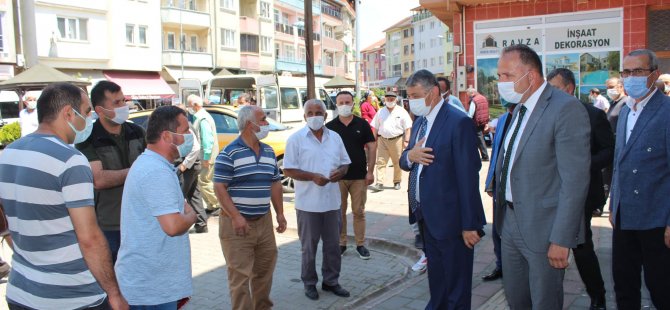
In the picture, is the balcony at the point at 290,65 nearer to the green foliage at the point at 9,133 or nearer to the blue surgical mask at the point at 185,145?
the green foliage at the point at 9,133

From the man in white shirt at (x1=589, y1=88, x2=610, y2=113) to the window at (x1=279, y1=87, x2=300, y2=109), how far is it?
8520 mm

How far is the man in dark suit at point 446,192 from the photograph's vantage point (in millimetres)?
3928

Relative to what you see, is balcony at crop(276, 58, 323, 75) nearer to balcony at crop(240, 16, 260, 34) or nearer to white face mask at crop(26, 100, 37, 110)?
balcony at crop(240, 16, 260, 34)

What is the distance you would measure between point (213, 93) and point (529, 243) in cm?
1913

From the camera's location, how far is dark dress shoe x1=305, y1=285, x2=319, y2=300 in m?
5.42

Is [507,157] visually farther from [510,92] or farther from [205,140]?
[205,140]

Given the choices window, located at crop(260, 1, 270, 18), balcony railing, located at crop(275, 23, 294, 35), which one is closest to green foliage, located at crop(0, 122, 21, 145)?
window, located at crop(260, 1, 270, 18)

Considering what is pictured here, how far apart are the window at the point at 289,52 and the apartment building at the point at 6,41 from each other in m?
29.1

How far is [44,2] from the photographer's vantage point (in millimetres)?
31891

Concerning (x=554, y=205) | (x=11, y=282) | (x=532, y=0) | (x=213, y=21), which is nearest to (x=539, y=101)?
(x=554, y=205)

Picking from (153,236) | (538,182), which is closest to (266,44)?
(153,236)

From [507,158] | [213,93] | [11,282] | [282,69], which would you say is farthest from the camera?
[282,69]

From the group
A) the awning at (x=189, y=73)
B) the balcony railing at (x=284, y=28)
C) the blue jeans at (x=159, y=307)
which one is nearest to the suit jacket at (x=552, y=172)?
the blue jeans at (x=159, y=307)

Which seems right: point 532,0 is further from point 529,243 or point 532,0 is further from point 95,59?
point 95,59
